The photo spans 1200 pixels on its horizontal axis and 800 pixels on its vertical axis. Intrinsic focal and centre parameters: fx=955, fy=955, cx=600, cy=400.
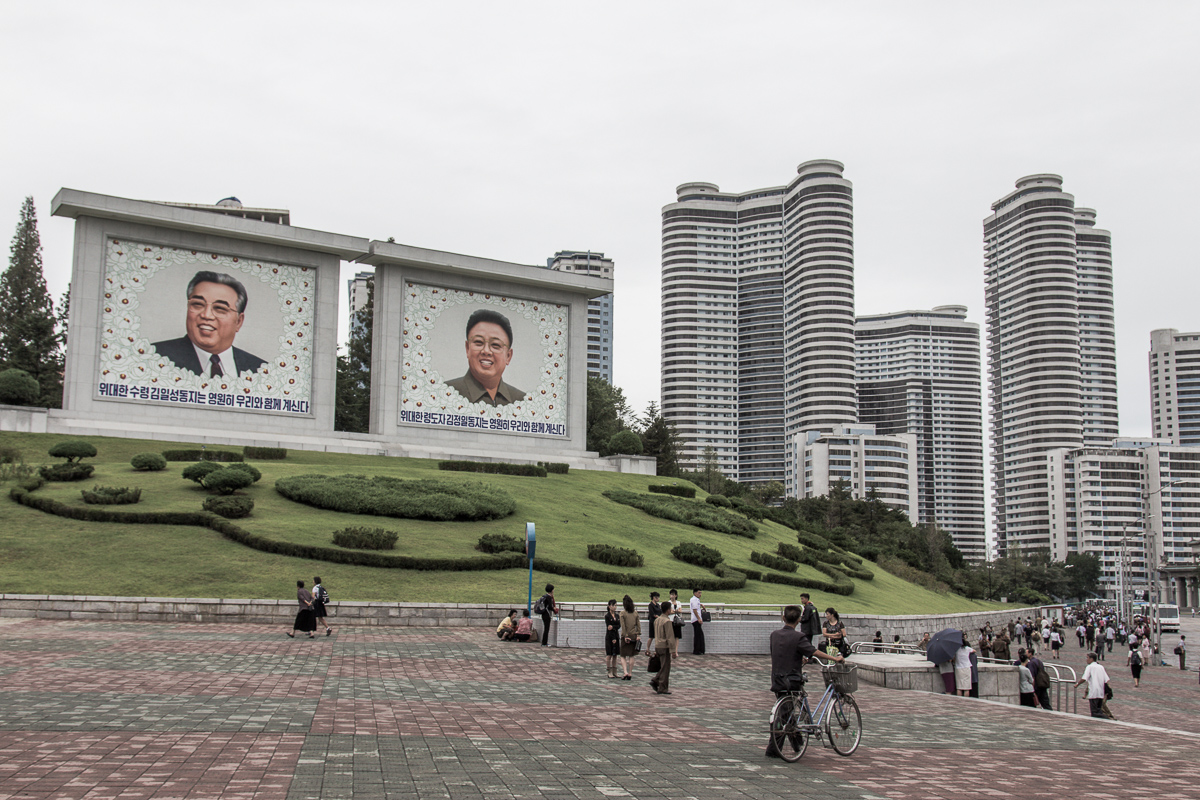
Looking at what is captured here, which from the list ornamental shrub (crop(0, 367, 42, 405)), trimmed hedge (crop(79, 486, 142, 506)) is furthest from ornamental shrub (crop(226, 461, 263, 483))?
ornamental shrub (crop(0, 367, 42, 405))

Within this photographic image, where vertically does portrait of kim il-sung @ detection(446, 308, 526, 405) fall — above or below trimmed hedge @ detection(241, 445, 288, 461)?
above

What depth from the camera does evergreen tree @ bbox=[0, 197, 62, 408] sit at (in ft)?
174

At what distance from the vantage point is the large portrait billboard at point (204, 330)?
38.4 m

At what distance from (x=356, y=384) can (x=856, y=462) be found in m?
84.1

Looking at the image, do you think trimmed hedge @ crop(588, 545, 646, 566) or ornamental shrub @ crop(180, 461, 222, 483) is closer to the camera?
trimmed hedge @ crop(588, 545, 646, 566)

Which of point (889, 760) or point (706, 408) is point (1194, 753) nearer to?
point (889, 760)

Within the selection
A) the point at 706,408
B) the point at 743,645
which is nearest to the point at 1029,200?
the point at 706,408

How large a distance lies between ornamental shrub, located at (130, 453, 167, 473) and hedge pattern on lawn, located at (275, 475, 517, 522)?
430 centimetres

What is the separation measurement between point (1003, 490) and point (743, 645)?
145 meters

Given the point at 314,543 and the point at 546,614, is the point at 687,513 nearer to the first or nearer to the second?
the point at 314,543

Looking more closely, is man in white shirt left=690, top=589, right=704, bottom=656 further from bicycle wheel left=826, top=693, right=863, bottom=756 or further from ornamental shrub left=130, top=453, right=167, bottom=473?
ornamental shrub left=130, top=453, right=167, bottom=473

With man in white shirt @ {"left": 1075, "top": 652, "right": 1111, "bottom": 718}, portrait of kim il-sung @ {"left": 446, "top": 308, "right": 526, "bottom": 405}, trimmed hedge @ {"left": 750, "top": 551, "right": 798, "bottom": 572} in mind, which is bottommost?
man in white shirt @ {"left": 1075, "top": 652, "right": 1111, "bottom": 718}

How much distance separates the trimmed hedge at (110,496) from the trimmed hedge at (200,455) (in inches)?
264

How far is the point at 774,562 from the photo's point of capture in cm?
3353
